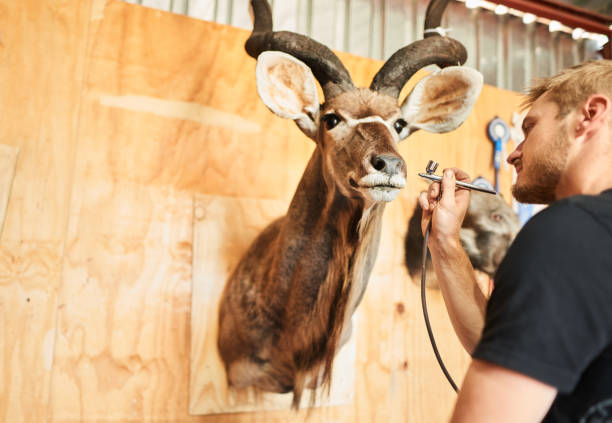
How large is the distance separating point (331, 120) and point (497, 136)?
1.43 m

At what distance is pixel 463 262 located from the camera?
1372mm

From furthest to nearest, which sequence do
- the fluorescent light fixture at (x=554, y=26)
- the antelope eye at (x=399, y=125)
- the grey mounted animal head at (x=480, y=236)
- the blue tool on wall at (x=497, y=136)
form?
the fluorescent light fixture at (x=554, y=26) < the blue tool on wall at (x=497, y=136) < the grey mounted animal head at (x=480, y=236) < the antelope eye at (x=399, y=125)

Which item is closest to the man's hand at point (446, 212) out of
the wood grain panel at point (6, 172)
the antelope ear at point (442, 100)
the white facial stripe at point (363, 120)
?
the white facial stripe at point (363, 120)

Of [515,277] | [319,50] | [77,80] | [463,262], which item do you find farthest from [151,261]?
[515,277]

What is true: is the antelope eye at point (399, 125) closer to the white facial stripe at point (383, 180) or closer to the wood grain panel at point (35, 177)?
→ the white facial stripe at point (383, 180)

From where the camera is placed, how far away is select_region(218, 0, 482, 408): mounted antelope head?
67.2 inches

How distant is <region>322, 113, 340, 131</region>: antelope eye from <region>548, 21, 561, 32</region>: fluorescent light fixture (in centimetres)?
241

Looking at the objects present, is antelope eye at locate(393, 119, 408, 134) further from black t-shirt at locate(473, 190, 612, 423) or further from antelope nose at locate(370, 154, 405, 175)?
black t-shirt at locate(473, 190, 612, 423)

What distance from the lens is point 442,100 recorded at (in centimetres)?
190

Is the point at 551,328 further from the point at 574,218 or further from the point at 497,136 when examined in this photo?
the point at 497,136

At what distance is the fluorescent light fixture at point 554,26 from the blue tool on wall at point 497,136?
1057 mm

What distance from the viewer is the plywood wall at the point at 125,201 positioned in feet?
5.70

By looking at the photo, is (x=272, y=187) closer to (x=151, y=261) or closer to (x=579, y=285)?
(x=151, y=261)

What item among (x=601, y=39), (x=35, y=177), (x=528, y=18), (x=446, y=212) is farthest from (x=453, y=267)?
(x=601, y=39)
